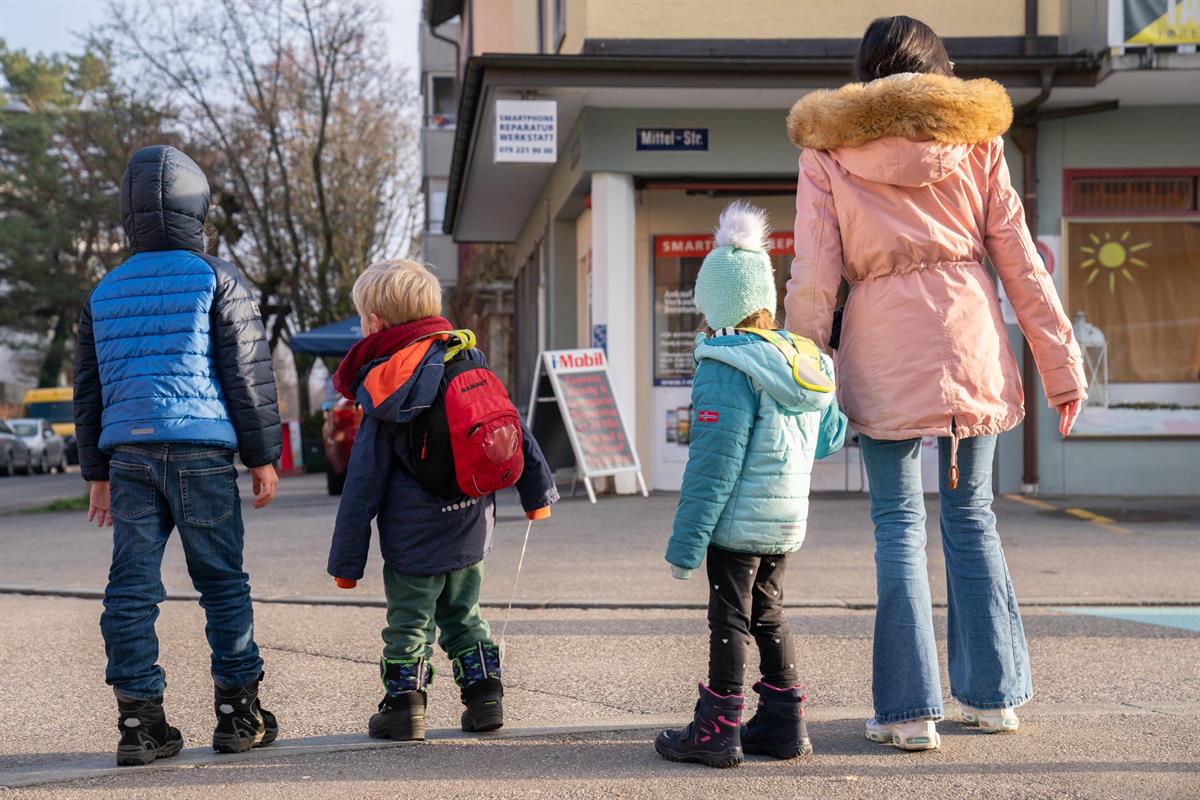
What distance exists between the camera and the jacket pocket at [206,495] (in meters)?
4.18

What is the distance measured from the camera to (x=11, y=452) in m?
33.6

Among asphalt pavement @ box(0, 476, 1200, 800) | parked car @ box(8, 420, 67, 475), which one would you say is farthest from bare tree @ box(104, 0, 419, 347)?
asphalt pavement @ box(0, 476, 1200, 800)

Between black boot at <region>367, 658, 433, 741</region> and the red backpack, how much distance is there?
0.53 meters

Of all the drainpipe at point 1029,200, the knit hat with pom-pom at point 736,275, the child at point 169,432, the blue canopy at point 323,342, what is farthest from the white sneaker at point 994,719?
the blue canopy at point 323,342

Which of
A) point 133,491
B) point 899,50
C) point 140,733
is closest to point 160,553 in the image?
point 133,491

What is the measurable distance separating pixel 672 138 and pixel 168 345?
31.5ft

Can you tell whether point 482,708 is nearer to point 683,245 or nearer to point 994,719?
point 994,719

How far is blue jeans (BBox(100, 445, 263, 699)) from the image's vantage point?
13.6ft

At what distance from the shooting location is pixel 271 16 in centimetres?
3225

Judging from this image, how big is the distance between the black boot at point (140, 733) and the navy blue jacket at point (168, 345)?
2.24 feet

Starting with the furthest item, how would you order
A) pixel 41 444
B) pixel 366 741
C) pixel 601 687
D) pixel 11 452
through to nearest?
1. pixel 41 444
2. pixel 11 452
3. pixel 601 687
4. pixel 366 741

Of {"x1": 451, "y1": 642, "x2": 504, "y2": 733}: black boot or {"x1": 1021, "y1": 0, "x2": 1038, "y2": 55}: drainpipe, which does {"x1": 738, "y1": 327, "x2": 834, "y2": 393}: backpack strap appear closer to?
{"x1": 451, "y1": 642, "x2": 504, "y2": 733}: black boot

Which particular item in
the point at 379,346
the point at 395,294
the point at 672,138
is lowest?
the point at 379,346

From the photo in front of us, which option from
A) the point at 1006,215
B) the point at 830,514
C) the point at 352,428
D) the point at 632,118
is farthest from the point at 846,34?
the point at 1006,215
